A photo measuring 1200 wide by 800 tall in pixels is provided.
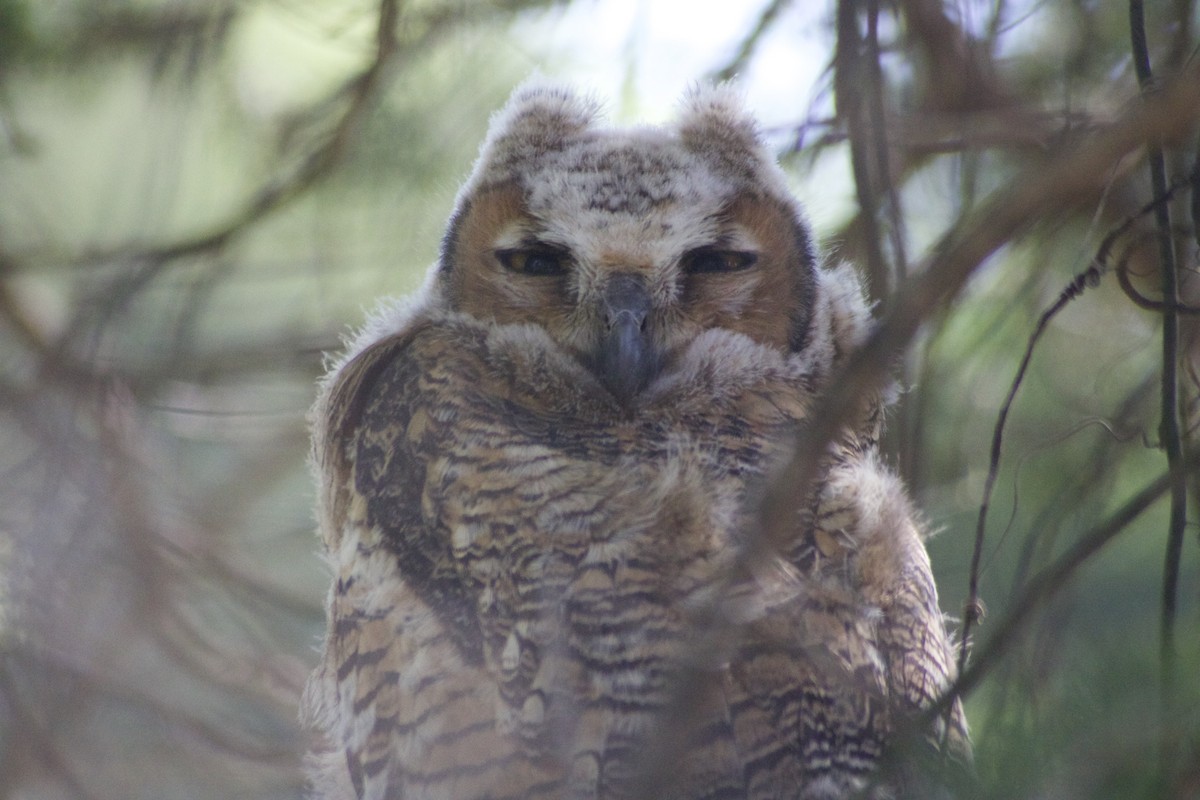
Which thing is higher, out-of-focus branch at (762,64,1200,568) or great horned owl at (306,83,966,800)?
out-of-focus branch at (762,64,1200,568)

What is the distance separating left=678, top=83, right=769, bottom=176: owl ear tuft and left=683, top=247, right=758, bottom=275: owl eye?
0.21 metres

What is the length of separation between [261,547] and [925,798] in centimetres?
240

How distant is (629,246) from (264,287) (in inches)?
66.2

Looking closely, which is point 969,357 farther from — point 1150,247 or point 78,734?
point 78,734

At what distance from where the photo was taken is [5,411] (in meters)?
2.49

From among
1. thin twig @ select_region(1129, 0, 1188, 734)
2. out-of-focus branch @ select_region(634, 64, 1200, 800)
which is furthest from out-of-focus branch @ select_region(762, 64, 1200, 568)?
thin twig @ select_region(1129, 0, 1188, 734)

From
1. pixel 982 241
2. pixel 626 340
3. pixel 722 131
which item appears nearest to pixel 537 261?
pixel 626 340

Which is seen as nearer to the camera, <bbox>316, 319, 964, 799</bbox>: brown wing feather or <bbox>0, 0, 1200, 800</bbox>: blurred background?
<bbox>316, 319, 964, 799</bbox>: brown wing feather

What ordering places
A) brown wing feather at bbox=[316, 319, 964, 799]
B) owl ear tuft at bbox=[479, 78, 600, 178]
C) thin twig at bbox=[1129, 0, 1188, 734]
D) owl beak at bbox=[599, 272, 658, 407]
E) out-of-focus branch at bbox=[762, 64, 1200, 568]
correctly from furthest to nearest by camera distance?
owl ear tuft at bbox=[479, 78, 600, 178] < owl beak at bbox=[599, 272, 658, 407] < brown wing feather at bbox=[316, 319, 964, 799] < thin twig at bbox=[1129, 0, 1188, 734] < out-of-focus branch at bbox=[762, 64, 1200, 568]

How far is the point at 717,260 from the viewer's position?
6.55ft

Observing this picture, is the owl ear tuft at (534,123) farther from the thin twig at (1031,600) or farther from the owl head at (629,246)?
the thin twig at (1031,600)

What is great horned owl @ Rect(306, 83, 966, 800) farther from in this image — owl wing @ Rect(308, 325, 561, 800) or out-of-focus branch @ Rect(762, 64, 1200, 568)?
out-of-focus branch @ Rect(762, 64, 1200, 568)

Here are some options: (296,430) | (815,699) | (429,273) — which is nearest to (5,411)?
(296,430)

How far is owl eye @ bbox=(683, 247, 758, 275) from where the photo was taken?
77.9 inches
